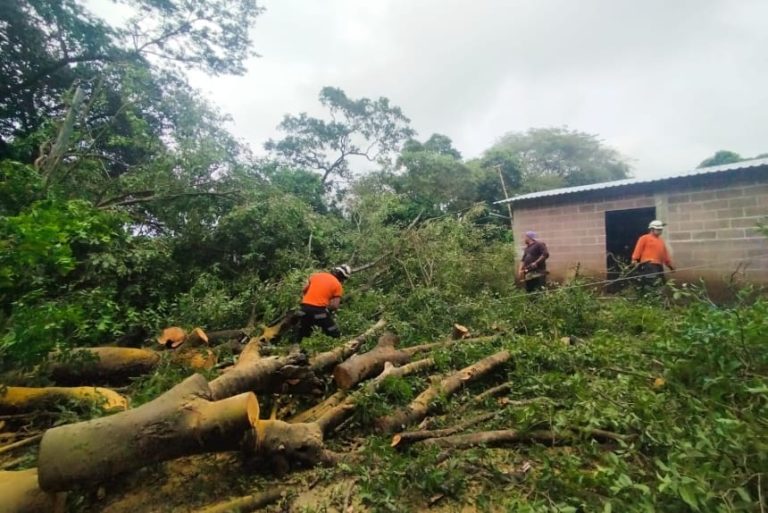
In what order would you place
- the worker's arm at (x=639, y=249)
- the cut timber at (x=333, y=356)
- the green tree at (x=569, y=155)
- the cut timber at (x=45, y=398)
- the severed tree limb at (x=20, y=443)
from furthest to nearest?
the green tree at (x=569, y=155) < the worker's arm at (x=639, y=249) < the cut timber at (x=333, y=356) < the cut timber at (x=45, y=398) < the severed tree limb at (x=20, y=443)

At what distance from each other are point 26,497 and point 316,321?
3.07 m

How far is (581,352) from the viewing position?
382cm

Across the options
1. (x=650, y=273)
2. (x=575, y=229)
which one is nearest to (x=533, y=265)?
(x=575, y=229)

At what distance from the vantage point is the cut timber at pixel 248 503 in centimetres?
212

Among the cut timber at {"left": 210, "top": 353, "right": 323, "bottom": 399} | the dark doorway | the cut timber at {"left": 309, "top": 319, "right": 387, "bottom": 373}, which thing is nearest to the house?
the dark doorway

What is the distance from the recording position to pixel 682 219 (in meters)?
6.54

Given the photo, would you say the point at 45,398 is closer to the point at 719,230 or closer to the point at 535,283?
the point at 535,283

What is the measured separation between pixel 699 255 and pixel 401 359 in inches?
217

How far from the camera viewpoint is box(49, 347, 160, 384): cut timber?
3477 millimetres

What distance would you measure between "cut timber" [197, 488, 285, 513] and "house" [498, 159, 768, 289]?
5.45 metres

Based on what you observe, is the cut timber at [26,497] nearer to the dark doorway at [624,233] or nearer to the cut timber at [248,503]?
the cut timber at [248,503]

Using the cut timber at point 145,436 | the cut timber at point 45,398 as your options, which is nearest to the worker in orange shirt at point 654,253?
the cut timber at point 145,436

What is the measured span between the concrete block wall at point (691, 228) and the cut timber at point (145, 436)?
6120mm

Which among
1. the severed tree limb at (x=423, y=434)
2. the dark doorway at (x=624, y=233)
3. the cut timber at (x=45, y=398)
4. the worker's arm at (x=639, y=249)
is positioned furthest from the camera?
the dark doorway at (x=624, y=233)
